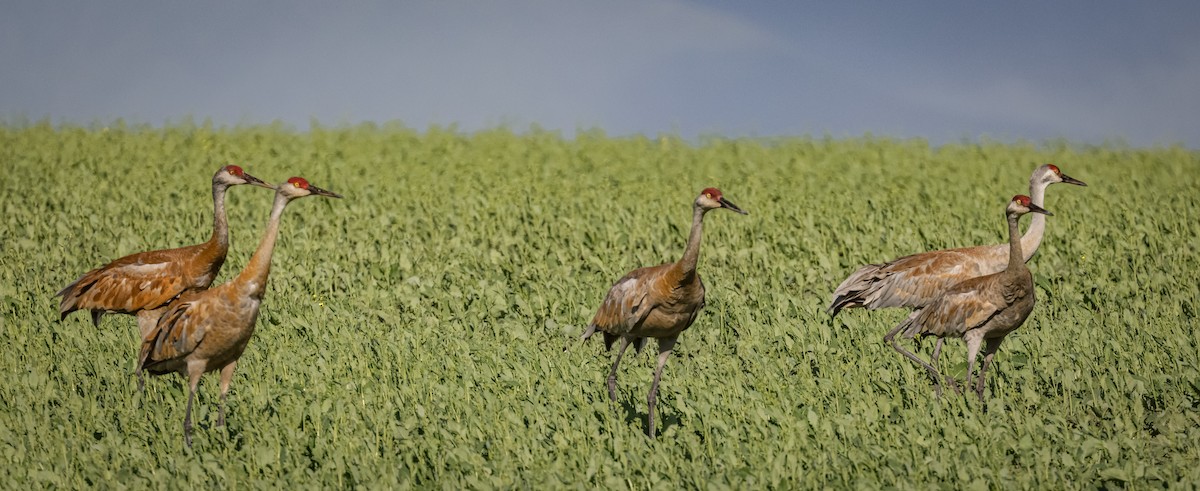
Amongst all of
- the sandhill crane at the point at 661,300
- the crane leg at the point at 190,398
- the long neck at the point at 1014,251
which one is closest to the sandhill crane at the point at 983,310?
the long neck at the point at 1014,251

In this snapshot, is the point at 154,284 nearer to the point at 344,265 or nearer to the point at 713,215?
the point at 344,265

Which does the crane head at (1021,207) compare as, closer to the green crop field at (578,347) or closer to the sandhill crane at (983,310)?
the sandhill crane at (983,310)

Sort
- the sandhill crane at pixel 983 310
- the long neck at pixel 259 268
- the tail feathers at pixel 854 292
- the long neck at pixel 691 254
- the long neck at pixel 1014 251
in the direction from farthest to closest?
the tail feathers at pixel 854 292, the long neck at pixel 1014 251, the sandhill crane at pixel 983 310, the long neck at pixel 691 254, the long neck at pixel 259 268

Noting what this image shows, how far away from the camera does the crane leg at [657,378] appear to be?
7.49 metres

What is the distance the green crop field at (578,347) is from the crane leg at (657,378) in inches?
3.8

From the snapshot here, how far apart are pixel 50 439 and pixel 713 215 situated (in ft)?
29.5

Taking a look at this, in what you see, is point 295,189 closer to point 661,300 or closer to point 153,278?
point 153,278

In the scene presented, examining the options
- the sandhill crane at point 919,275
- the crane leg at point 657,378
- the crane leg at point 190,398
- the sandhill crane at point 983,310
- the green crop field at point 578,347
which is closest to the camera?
the green crop field at point 578,347

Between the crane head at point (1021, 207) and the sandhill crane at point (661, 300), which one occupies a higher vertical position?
the crane head at point (1021, 207)

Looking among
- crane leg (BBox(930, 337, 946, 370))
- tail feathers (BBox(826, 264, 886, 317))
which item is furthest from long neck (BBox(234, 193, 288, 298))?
crane leg (BBox(930, 337, 946, 370))

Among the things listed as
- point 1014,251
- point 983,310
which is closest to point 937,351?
point 983,310

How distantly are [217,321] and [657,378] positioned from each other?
2.79 m

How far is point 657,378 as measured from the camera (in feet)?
25.8

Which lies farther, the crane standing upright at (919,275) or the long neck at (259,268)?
the crane standing upright at (919,275)
